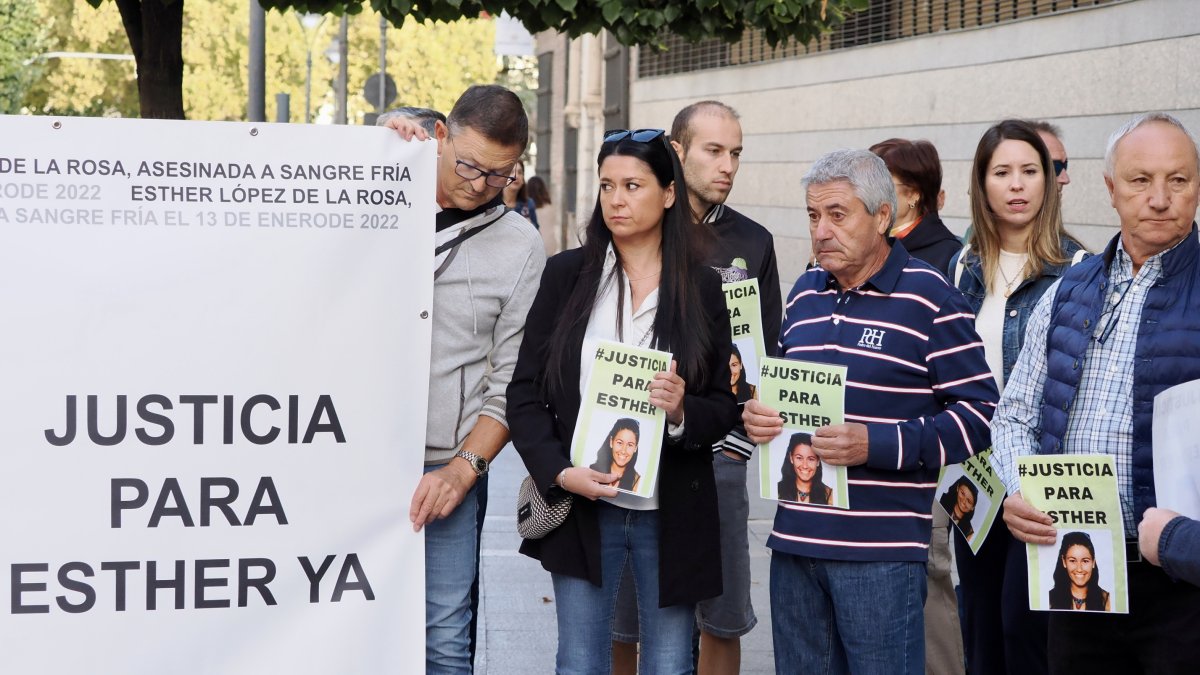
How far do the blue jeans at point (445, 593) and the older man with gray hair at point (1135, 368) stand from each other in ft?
4.72

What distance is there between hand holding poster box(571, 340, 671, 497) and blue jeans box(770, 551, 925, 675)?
571mm

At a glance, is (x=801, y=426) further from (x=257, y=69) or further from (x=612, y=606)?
(x=257, y=69)

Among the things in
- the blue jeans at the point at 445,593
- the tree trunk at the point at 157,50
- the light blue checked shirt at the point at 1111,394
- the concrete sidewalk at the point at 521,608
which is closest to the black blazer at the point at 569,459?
the blue jeans at the point at 445,593

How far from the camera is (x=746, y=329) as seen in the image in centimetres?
443

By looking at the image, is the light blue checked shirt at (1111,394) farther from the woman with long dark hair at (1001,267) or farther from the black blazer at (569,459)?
the woman with long dark hair at (1001,267)

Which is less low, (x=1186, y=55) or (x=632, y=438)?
(x=1186, y=55)

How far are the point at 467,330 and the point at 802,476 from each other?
97 cm

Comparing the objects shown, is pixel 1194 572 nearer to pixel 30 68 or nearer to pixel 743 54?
pixel 743 54

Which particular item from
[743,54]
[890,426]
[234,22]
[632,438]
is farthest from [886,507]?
[234,22]

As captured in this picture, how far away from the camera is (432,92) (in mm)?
41562

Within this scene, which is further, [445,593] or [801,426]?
[445,593]

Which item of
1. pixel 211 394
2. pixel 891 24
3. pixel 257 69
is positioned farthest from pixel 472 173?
pixel 891 24

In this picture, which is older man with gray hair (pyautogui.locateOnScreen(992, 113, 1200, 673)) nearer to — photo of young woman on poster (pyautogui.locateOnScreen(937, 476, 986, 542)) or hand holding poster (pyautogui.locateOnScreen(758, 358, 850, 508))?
hand holding poster (pyautogui.locateOnScreen(758, 358, 850, 508))

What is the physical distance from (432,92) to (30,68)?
1093 centimetres
